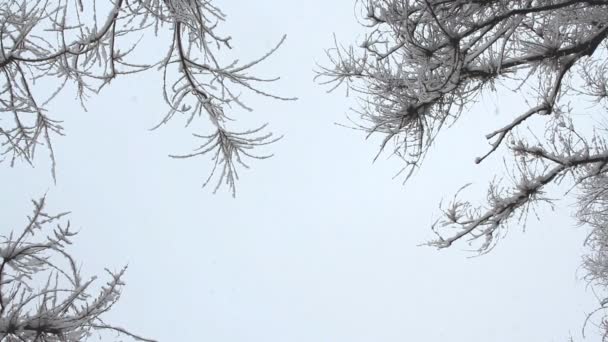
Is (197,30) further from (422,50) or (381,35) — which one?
(381,35)

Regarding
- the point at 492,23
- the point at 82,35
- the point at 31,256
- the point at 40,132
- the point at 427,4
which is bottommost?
the point at 31,256

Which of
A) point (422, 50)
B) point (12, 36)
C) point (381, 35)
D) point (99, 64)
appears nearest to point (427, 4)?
point (422, 50)

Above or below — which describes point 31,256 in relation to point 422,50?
below

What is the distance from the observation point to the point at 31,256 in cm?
310

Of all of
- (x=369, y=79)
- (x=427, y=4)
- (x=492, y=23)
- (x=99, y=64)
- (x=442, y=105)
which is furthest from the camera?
(x=369, y=79)

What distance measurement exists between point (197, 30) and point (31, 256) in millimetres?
1574

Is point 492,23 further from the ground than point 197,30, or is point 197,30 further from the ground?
point 492,23

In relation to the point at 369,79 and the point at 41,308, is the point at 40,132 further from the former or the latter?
the point at 369,79

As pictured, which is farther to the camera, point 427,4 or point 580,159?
point 580,159

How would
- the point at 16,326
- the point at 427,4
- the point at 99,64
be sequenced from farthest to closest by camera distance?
the point at 427,4 < the point at 99,64 < the point at 16,326

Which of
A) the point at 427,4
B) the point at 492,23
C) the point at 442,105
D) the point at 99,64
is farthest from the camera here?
the point at 442,105

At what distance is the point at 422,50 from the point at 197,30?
1900 mm

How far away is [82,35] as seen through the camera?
287 cm

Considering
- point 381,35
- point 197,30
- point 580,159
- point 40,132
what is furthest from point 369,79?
point 40,132
